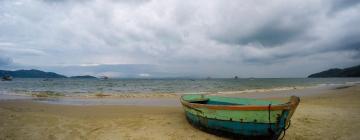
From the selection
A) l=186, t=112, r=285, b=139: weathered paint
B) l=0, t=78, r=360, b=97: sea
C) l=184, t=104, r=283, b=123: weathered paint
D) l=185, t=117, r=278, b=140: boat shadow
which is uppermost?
l=184, t=104, r=283, b=123: weathered paint

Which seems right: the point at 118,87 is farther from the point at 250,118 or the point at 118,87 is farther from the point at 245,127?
the point at 250,118

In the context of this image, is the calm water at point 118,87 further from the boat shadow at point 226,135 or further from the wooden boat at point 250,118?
the wooden boat at point 250,118

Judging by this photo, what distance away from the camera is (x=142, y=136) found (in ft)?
20.6

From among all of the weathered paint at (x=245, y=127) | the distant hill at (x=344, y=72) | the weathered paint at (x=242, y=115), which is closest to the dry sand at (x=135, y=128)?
the weathered paint at (x=245, y=127)

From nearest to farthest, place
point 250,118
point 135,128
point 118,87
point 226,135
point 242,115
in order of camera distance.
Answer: point 250,118 < point 242,115 < point 226,135 < point 135,128 < point 118,87

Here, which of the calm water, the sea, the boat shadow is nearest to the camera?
the boat shadow

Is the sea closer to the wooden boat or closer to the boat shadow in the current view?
the boat shadow

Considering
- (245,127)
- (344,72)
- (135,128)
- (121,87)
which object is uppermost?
(344,72)

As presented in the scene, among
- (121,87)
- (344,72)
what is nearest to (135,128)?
(121,87)

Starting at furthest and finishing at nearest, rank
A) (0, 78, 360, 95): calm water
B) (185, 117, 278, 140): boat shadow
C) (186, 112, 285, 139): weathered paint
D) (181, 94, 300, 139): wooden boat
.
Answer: (0, 78, 360, 95): calm water
(185, 117, 278, 140): boat shadow
(186, 112, 285, 139): weathered paint
(181, 94, 300, 139): wooden boat

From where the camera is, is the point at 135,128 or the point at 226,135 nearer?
A: the point at 226,135

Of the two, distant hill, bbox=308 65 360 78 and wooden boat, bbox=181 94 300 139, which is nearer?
wooden boat, bbox=181 94 300 139

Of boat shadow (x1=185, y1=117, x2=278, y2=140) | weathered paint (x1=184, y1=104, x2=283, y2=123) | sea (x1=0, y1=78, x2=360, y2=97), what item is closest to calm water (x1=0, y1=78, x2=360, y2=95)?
sea (x1=0, y1=78, x2=360, y2=97)

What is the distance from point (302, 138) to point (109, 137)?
5838mm
